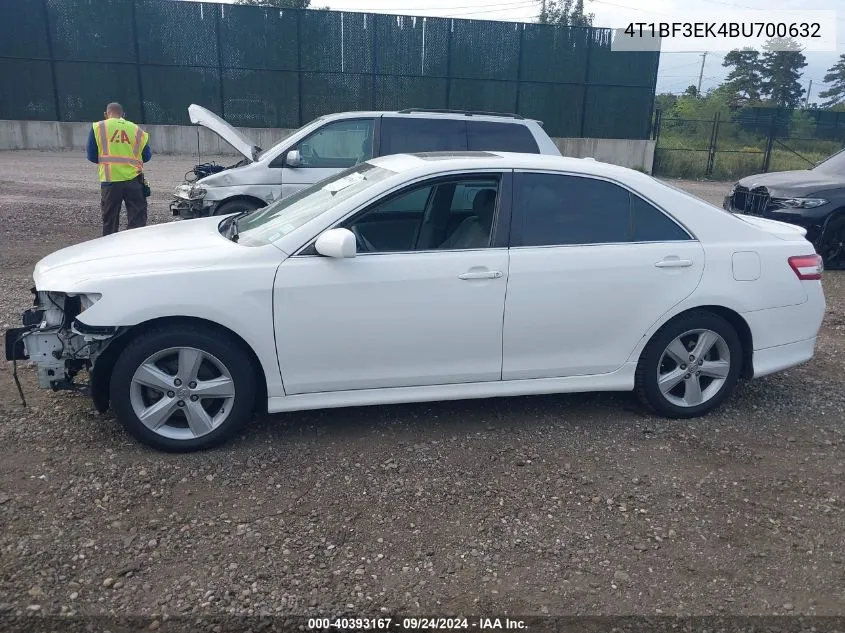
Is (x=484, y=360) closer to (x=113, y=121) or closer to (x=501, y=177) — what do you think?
(x=501, y=177)

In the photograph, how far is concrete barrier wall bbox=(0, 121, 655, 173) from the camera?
21.4 metres

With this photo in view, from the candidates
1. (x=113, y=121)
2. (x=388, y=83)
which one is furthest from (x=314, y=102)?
(x=113, y=121)

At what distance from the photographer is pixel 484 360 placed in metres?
4.30

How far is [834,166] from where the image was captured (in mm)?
10109

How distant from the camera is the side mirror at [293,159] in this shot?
344 inches

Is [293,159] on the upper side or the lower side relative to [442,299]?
upper

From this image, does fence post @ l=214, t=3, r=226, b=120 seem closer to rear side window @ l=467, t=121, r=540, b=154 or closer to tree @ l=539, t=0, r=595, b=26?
rear side window @ l=467, t=121, r=540, b=154

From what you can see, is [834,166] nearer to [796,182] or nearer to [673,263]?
[796,182]

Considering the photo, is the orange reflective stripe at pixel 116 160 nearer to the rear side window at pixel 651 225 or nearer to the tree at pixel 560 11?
the rear side window at pixel 651 225

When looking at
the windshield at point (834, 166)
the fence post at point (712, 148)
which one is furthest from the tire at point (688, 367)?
the fence post at point (712, 148)

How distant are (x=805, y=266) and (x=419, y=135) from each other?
16.7 feet

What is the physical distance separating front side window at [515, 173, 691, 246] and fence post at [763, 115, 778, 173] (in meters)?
22.2

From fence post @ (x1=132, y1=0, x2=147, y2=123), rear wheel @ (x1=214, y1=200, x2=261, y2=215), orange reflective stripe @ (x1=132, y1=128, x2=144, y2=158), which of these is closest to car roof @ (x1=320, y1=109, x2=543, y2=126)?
rear wheel @ (x1=214, y1=200, x2=261, y2=215)

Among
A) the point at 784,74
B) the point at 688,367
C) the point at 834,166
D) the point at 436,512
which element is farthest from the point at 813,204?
the point at 784,74
